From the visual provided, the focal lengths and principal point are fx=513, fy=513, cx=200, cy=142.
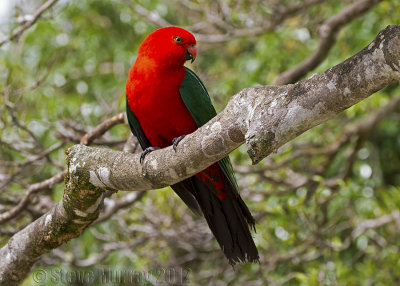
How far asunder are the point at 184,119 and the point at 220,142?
124 cm

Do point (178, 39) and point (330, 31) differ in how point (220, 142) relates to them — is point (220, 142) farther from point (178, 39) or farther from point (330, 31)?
point (330, 31)

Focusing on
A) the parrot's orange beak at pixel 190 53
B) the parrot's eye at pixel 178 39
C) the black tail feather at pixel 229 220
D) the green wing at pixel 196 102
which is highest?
the parrot's eye at pixel 178 39

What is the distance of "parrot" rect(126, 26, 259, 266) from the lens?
2973mm

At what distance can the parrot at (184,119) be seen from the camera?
117 inches

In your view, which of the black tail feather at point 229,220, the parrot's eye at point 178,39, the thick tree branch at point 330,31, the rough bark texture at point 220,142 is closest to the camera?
the rough bark texture at point 220,142

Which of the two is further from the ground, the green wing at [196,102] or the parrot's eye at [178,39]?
the parrot's eye at [178,39]

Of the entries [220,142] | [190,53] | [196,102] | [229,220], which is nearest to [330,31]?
[190,53]

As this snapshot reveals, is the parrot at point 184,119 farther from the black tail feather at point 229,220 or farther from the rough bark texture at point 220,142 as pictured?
the rough bark texture at point 220,142

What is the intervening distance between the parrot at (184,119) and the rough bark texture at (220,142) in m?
0.71

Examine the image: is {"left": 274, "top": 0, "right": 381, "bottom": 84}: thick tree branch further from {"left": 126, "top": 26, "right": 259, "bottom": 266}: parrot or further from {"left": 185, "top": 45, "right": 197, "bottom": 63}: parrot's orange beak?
{"left": 126, "top": 26, "right": 259, "bottom": 266}: parrot

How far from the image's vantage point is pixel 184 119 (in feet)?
10.2

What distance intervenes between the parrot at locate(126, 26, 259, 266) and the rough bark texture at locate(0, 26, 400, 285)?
71cm

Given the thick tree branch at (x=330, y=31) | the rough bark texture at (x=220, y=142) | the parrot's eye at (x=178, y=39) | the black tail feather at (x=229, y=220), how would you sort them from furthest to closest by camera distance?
the thick tree branch at (x=330, y=31)
the parrot's eye at (x=178, y=39)
the black tail feather at (x=229, y=220)
the rough bark texture at (x=220, y=142)

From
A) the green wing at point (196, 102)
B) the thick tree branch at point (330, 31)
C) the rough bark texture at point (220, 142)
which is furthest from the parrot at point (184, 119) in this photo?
the thick tree branch at point (330, 31)
